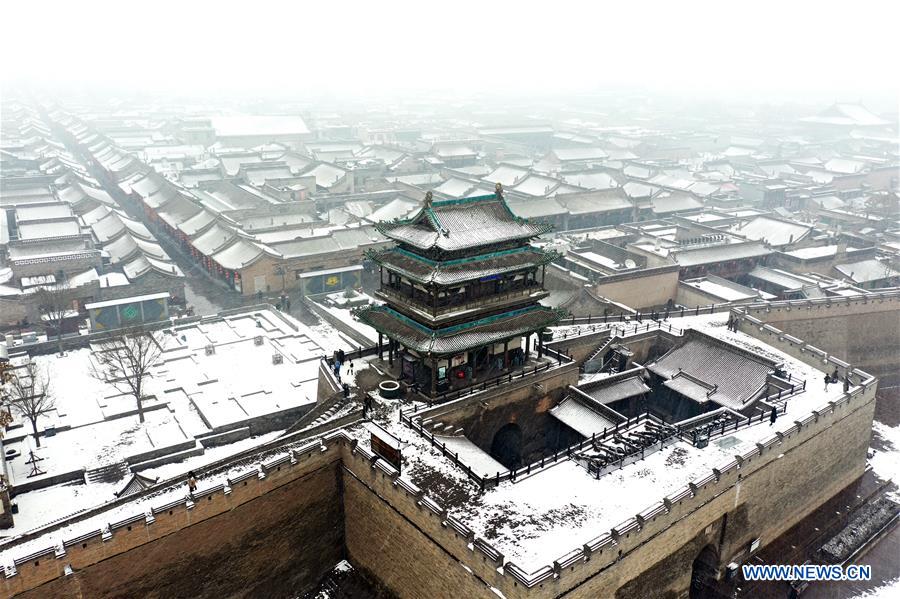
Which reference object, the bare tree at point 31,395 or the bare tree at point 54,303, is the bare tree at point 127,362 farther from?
the bare tree at point 54,303

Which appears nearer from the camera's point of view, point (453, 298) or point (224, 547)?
point (224, 547)

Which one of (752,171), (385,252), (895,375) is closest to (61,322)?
(385,252)

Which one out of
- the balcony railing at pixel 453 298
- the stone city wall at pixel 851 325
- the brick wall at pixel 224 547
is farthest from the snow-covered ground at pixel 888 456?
the brick wall at pixel 224 547

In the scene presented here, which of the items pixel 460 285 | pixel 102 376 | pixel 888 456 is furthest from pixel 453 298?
pixel 888 456

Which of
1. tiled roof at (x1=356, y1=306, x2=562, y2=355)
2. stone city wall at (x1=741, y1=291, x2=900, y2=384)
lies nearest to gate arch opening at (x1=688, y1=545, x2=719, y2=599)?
tiled roof at (x1=356, y1=306, x2=562, y2=355)

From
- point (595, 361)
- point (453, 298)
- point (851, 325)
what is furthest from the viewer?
point (851, 325)

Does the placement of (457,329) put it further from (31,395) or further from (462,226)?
(31,395)

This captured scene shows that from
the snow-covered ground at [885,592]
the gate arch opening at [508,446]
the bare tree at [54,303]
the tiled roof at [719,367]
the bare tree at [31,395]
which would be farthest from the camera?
the bare tree at [54,303]
